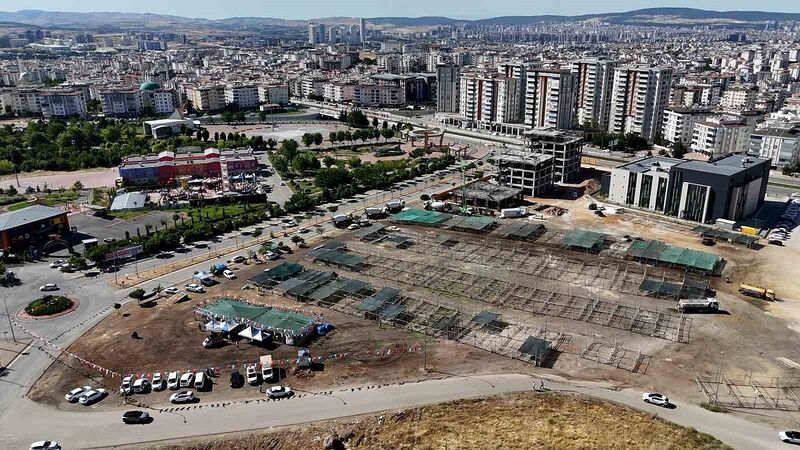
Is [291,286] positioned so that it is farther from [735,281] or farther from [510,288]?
[735,281]

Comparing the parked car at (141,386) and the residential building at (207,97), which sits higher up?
the residential building at (207,97)

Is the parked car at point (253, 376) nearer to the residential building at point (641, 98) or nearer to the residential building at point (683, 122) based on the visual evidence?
the residential building at point (683, 122)

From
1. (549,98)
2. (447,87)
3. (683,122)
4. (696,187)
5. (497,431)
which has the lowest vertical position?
(497,431)

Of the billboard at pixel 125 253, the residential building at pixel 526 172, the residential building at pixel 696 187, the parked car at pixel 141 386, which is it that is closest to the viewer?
the parked car at pixel 141 386

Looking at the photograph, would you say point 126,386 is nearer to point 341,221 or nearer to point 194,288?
point 194,288

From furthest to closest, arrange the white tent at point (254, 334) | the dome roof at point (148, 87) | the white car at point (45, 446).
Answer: the dome roof at point (148, 87)
the white tent at point (254, 334)
the white car at point (45, 446)

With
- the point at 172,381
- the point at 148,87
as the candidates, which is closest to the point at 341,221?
the point at 172,381

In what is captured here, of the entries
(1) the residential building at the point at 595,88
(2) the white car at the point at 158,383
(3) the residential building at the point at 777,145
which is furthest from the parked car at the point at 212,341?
(1) the residential building at the point at 595,88
